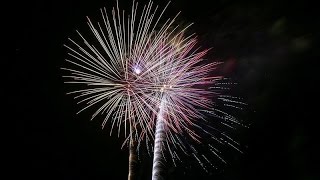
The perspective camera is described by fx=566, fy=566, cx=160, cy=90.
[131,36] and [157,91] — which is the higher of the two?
[131,36]

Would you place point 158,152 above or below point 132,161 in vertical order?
above

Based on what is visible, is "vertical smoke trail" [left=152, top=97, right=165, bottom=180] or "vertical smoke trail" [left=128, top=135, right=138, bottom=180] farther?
"vertical smoke trail" [left=152, top=97, right=165, bottom=180]

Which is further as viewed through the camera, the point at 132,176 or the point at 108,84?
the point at 108,84

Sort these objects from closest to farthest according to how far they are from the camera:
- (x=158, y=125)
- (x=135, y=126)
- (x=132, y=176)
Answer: (x=132, y=176), (x=158, y=125), (x=135, y=126)

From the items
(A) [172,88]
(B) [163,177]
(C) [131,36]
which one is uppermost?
(C) [131,36]

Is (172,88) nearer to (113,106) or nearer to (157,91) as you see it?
(157,91)

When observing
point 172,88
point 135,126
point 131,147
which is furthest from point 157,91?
point 131,147

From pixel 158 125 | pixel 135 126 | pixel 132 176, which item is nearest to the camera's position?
pixel 132 176

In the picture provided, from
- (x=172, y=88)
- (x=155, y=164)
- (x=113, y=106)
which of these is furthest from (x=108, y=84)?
(x=155, y=164)

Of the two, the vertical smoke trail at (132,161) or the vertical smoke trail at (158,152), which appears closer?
the vertical smoke trail at (132,161)

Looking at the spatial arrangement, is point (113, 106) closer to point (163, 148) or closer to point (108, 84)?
point (108, 84)
